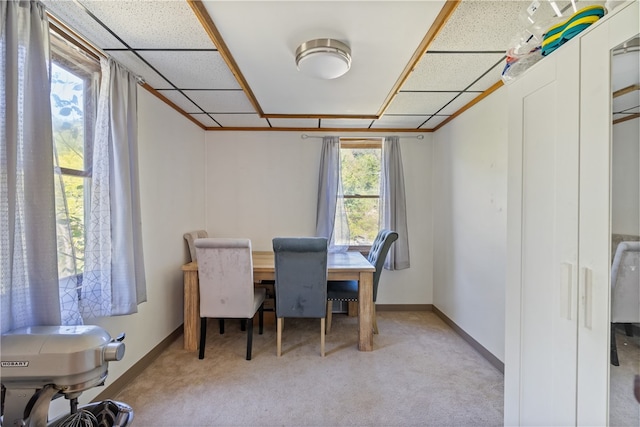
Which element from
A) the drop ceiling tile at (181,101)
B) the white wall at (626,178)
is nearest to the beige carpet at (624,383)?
the white wall at (626,178)

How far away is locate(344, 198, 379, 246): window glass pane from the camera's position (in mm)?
3531

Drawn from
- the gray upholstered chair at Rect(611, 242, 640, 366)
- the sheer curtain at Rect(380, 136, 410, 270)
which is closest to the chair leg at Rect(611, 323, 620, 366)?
the gray upholstered chair at Rect(611, 242, 640, 366)

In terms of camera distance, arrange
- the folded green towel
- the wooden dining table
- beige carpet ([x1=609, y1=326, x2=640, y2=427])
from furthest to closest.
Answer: the wooden dining table < the folded green towel < beige carpet ([x1=609, y1=326, x2=640, y2=427])

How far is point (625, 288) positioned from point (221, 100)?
2819 millimetres

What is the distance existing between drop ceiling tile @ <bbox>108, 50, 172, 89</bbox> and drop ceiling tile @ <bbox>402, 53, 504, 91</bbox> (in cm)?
190

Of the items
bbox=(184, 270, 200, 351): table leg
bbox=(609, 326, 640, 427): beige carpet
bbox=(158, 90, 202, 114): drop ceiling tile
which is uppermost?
bbox=(158, 90, 202, 114): drop ceiling tile

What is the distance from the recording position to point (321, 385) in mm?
1991

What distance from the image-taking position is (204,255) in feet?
7.48

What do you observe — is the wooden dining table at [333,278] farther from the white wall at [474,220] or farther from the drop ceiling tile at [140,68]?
the drop ceiling tile at [140,68]

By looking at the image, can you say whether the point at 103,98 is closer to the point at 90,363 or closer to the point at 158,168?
the point at 158,168

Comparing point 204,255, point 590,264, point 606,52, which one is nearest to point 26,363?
point 204,255

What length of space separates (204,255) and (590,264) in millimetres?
2341

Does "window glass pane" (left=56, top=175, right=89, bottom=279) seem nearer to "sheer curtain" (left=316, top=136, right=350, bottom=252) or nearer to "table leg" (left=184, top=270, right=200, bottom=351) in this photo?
"table leg" (left=184, top=270, right=200, bottom=351)

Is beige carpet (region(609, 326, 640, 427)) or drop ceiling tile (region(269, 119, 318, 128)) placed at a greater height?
drop ceiling tile (region(269, 119, 318, 128))
